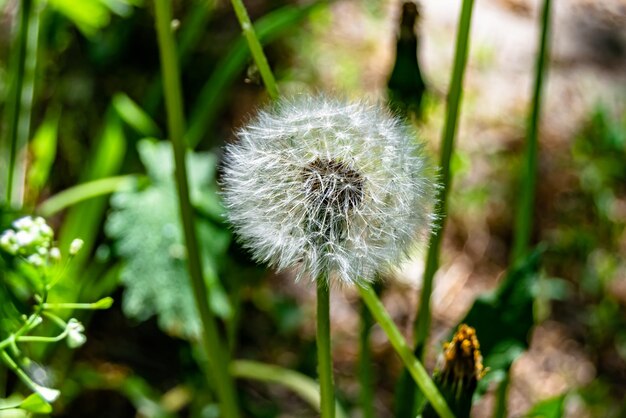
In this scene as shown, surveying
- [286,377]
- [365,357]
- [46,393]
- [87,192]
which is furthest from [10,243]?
[286,377]

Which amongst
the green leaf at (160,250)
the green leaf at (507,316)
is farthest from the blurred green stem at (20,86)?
the green leaf at (507,316)

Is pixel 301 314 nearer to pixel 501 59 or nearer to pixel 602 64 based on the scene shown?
pixel 501 59

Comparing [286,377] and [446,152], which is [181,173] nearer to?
[446,152]

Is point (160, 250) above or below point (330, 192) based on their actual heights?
below

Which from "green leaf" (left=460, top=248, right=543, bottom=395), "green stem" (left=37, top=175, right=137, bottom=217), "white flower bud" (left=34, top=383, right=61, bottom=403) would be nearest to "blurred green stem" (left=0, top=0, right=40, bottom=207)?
"green stem" (left=37, top=175, right=137, bottom=217)

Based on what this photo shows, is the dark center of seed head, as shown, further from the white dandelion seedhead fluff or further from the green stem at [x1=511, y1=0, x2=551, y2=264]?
the green stem at [x1=511, y1=0, x2=551, y2=264]

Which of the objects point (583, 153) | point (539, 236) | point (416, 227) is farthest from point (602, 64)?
point (416, 227)
